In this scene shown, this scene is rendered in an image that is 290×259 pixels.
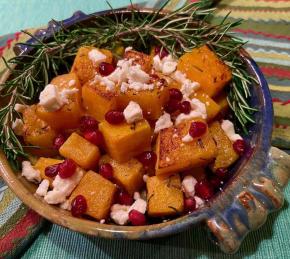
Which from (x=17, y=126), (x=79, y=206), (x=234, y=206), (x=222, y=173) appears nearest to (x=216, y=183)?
(x=222, y=173)

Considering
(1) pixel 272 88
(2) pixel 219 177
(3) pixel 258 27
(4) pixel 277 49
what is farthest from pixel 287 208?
(3) pixel 258 27

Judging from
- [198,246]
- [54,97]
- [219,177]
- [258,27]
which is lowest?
[198,246]

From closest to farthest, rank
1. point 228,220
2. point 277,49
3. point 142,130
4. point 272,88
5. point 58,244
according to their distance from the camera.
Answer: point 228,220 < point 142,130 < point 58,244 < point 272,88 < point 277,49

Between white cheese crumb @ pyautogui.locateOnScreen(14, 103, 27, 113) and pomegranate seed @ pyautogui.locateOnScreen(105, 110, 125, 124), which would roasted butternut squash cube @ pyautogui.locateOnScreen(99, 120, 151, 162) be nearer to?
pomegranate seed @ pyautogui.locateOnScreen(105, 110, 125, 124)

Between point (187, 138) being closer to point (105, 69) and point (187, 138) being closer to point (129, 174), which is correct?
point (129, 174)

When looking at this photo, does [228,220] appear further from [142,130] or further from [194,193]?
[142,130]

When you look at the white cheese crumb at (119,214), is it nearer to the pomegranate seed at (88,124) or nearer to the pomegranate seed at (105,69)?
the pomegranate seed at (88,124)
